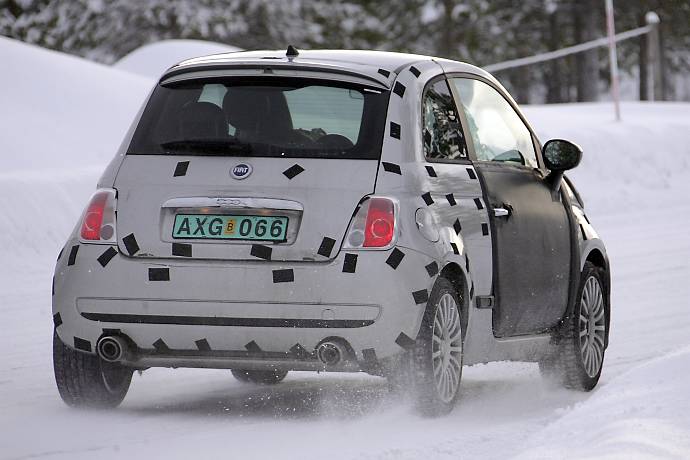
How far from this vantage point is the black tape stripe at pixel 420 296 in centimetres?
670

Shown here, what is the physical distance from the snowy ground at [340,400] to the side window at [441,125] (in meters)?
1.12

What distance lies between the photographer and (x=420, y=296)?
6723mm

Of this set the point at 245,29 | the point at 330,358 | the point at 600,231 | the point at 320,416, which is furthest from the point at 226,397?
the point at 245,29

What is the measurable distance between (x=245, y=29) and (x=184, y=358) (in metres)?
47.4

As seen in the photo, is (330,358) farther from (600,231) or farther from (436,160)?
(600,231)

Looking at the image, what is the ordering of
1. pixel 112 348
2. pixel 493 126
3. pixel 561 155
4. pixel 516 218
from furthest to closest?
pixel 561 155, pixel 493 126, pixel 516 218, pixel 112 348

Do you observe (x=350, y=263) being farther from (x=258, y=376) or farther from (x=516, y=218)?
(x=258, y=376)

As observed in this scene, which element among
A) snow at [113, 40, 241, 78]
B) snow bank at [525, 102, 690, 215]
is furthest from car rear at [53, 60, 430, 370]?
snow at [113, 40, 241, 78]

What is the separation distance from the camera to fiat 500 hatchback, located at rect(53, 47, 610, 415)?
6.63m

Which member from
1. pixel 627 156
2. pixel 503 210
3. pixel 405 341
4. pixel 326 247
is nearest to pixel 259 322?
pixel 326 247

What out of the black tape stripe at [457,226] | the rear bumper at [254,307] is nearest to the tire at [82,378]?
the rear bumper at [254,307]

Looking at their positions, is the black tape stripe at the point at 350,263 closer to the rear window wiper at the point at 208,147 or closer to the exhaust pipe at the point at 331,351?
the exhaust pipe at the point at 331,351

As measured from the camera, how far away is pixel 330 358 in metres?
6.63

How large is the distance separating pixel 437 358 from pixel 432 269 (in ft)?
1.32
